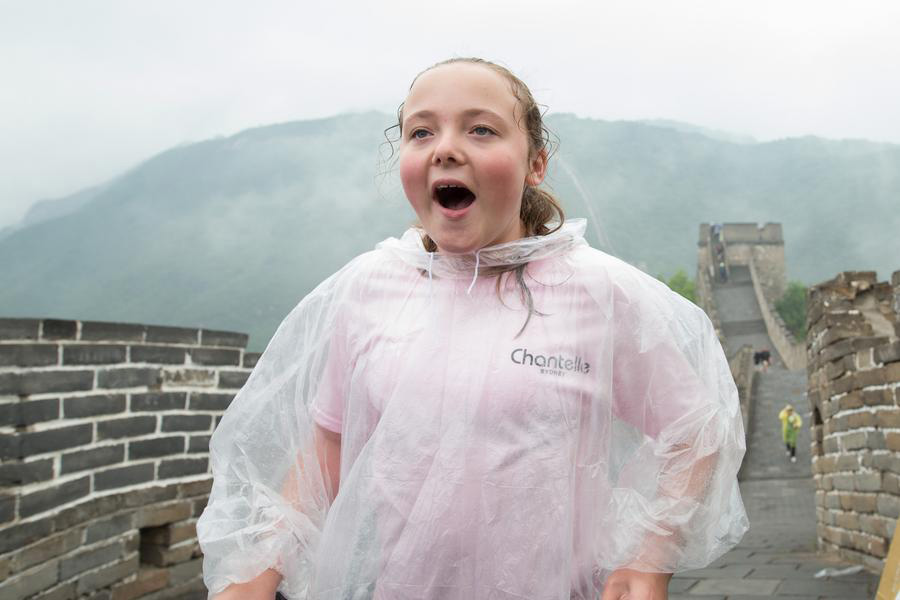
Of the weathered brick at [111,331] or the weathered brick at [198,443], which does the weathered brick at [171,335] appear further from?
the weathered brick at [198,443]

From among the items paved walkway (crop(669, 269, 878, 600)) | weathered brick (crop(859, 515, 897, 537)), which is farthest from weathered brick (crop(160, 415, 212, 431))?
weathered brick (crop(859, 515, 897, 537))

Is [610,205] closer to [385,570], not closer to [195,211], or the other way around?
[195,211]

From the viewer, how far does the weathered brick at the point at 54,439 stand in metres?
4.12

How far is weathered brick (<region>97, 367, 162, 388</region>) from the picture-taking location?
4.79 m

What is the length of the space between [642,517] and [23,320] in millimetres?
3359

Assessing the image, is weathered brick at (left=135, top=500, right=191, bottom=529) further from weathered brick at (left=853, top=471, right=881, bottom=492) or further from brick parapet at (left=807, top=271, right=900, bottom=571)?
weathered brick at (left=853, top=471, right=881, bottom=492)

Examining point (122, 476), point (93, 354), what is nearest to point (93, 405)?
point (93, 354)

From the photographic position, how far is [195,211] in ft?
492

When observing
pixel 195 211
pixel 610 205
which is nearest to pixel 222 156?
pixel 195 211

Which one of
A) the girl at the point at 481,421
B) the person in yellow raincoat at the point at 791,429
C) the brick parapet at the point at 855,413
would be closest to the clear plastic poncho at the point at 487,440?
the girl at the point at 481,421

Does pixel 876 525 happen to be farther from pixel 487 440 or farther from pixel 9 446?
pixel 487 440

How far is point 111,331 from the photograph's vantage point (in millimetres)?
4891

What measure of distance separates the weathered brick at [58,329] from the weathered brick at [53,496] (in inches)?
26.4

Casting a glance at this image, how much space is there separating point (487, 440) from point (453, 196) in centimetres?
46
